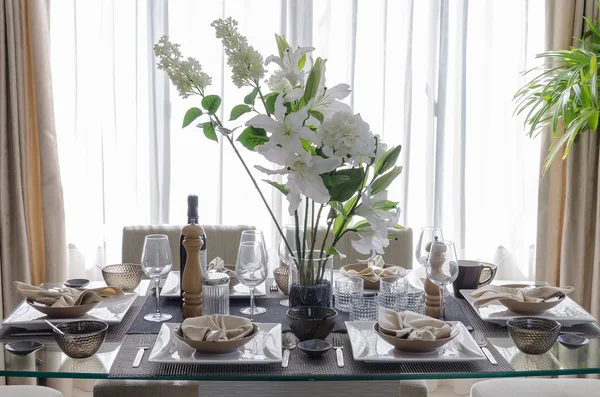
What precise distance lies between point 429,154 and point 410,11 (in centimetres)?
68

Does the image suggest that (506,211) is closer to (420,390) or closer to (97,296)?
(420,390)

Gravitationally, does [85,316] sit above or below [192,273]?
below

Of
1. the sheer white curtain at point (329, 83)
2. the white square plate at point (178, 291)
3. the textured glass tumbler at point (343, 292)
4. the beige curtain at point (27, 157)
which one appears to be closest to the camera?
the textured glass tumbler at point (343, 292)

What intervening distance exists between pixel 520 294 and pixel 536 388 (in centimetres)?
45

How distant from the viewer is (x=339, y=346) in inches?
63.1

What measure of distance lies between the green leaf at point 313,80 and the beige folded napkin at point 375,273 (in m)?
0.70

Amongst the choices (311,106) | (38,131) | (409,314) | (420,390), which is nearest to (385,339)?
(409,314)

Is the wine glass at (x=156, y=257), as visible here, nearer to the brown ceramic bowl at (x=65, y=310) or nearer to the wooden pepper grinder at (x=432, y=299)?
the brown ceramic bowl at (x=65, y=310)

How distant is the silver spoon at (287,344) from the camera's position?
1.50 m

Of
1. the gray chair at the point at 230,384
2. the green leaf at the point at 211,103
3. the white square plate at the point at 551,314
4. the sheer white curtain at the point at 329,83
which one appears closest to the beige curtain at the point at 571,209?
the sheer white curtain at the point at 329,83

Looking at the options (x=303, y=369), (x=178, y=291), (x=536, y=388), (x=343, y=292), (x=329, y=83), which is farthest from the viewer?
(x=329, y=83)

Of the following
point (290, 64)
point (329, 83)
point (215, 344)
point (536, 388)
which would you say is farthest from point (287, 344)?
point (329, 83)

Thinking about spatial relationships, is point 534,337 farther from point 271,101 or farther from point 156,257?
point 156,257

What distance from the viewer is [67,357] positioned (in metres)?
1.53
